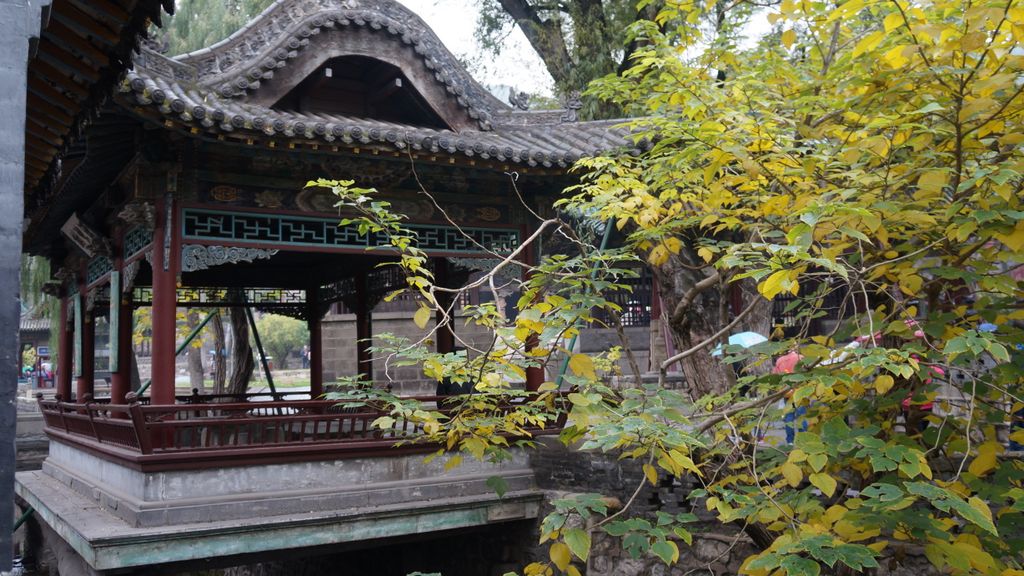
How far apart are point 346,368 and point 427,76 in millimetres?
10621

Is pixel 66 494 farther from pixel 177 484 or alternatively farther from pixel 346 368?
pixel 346 368

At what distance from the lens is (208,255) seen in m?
6.95

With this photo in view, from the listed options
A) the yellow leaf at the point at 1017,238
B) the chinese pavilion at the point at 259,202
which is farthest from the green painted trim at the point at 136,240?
the yellow leaf at the point at 1017,238

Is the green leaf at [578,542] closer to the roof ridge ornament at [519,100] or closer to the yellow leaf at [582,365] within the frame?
the yellow leaf at [582,365]

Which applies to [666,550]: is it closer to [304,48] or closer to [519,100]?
[304,48]

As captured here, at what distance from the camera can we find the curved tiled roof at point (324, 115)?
244 inches

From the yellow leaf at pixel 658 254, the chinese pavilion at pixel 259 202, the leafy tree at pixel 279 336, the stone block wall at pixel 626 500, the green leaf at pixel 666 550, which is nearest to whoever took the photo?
the green leaf at pixel 666 550

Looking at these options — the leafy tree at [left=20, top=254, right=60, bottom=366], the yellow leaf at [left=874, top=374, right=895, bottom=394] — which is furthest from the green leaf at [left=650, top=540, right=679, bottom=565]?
the leafy tree at [left=20, top=254, right=60, bottom=366]

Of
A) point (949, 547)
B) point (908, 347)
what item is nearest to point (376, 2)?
point (908, 347)

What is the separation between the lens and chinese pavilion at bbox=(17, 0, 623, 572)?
6199 millimetres

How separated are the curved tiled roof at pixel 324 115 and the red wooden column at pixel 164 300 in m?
1.00

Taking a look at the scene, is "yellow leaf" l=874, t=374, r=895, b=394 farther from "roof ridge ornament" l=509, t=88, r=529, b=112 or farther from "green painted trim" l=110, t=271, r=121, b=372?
"green painted trim" l=110, t=271, r=121, b=372

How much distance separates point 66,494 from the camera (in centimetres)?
805

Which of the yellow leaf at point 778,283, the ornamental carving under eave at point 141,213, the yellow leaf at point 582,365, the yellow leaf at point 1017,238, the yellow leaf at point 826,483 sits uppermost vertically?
the ornamental carving under eave at point 141,213
